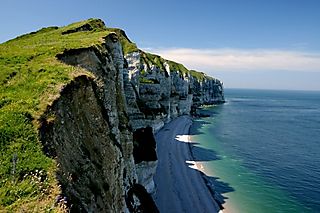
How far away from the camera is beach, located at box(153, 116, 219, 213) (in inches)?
1707

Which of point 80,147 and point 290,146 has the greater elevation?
point 80,147

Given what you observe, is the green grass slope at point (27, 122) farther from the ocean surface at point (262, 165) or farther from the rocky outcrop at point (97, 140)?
the ocean surface at point (262, 165)

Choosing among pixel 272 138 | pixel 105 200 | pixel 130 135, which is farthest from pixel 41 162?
pixel 272 138

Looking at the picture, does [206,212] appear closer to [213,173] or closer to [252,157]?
[213,173]

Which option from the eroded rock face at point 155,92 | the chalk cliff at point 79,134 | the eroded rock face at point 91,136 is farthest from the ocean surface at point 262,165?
the eroded rock face at point 91,136

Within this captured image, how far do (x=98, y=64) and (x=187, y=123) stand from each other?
86732 millimetres

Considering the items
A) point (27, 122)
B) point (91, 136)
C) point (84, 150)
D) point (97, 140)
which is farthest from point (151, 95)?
point (27, 122)

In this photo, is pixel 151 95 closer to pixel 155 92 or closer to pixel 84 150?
pixel 155 92

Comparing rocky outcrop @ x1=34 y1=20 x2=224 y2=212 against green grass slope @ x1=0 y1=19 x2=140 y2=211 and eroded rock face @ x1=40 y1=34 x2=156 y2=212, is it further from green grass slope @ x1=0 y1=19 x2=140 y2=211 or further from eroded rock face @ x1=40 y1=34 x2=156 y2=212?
green grass slope @ x1=0 y1=19 x2=140 y2=211

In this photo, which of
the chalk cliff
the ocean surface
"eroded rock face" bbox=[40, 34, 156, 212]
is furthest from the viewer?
the ocean surface

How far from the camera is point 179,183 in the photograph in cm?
5097

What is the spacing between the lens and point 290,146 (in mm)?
85000

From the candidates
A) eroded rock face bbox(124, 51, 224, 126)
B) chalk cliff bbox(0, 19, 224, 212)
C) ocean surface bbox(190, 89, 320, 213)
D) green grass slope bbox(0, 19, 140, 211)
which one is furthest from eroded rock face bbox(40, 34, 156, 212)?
ocean surface bbox(190, 89, 320, 213)

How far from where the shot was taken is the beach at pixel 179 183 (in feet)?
142
